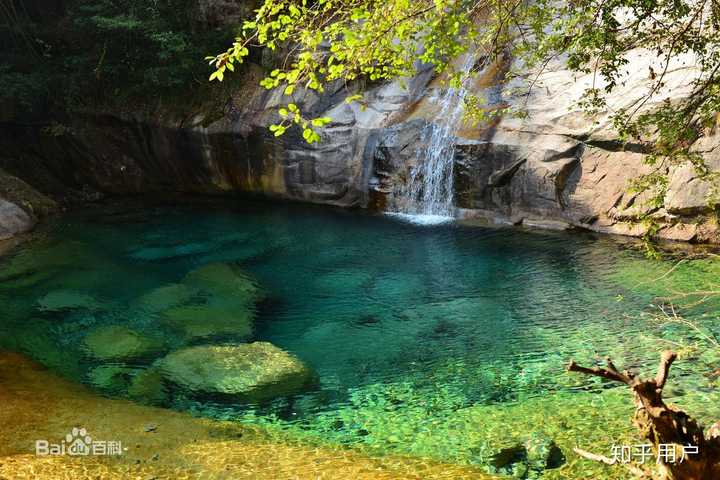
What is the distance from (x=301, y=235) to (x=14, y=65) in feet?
35.2

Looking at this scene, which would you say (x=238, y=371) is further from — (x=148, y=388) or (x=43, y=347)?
(x=43, y=347)

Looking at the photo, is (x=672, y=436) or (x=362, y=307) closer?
(x=672, y=436)

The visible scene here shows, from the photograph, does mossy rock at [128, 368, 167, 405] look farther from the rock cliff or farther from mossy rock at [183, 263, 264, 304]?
the rock cliff

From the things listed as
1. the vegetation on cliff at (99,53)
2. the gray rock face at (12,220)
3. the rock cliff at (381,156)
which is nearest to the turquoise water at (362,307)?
the gray rock face at (12,220)

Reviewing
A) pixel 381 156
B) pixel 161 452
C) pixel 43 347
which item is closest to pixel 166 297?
pixel 43 347

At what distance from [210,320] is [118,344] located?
133cm

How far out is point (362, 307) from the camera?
951cm

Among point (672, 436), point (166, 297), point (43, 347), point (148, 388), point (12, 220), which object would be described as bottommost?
point (43, 347)

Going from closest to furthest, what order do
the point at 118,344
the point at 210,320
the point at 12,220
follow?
the point at 118,344, the point at 210,320, the point at 12,220

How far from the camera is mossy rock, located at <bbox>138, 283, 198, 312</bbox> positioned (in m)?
9.63

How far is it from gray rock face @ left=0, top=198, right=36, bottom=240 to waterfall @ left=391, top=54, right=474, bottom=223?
861 cm

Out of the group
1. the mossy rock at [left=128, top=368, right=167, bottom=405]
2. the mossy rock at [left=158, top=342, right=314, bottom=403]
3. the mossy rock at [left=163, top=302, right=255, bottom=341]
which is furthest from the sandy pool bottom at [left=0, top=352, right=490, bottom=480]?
the mossy rock at [left=163, top=302, right=255, bottom=341]

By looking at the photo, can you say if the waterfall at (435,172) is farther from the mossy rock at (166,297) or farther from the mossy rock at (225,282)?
the mossy rock at (166,297)

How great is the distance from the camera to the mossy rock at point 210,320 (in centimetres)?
867
